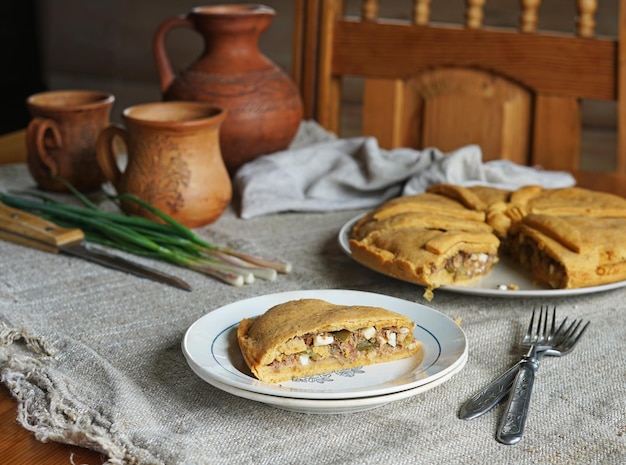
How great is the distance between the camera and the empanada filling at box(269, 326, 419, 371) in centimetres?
86

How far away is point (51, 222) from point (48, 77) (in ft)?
11.3

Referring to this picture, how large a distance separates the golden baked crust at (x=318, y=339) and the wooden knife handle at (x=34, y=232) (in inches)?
19.4

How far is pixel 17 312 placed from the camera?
1.09 metres

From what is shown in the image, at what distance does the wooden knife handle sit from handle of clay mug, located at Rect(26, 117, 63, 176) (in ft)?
0.67

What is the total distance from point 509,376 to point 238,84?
92 cm

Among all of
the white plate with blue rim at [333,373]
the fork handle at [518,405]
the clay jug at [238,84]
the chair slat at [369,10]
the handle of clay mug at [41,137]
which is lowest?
the fork handle at [518,405]

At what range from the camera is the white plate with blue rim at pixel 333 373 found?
0.80 meters

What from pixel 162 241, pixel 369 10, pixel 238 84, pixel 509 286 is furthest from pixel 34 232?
pixel 369 10

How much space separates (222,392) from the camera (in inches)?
35.0

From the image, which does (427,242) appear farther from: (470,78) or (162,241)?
(470,78)

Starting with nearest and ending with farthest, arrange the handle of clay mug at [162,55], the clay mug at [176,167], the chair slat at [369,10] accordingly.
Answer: the clay mug at [176,167] → the handle of clay mug at [162,55] → the chair slat at [369,10]

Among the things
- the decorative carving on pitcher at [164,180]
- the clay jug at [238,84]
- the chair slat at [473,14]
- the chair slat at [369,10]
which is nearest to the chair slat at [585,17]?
the chair slat at [473,14]

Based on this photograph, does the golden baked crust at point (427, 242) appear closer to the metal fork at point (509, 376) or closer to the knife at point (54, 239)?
the metal fork at point (509, 376)

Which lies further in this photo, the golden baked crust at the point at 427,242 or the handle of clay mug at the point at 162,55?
the handle of clay mug at the point at 162,55
